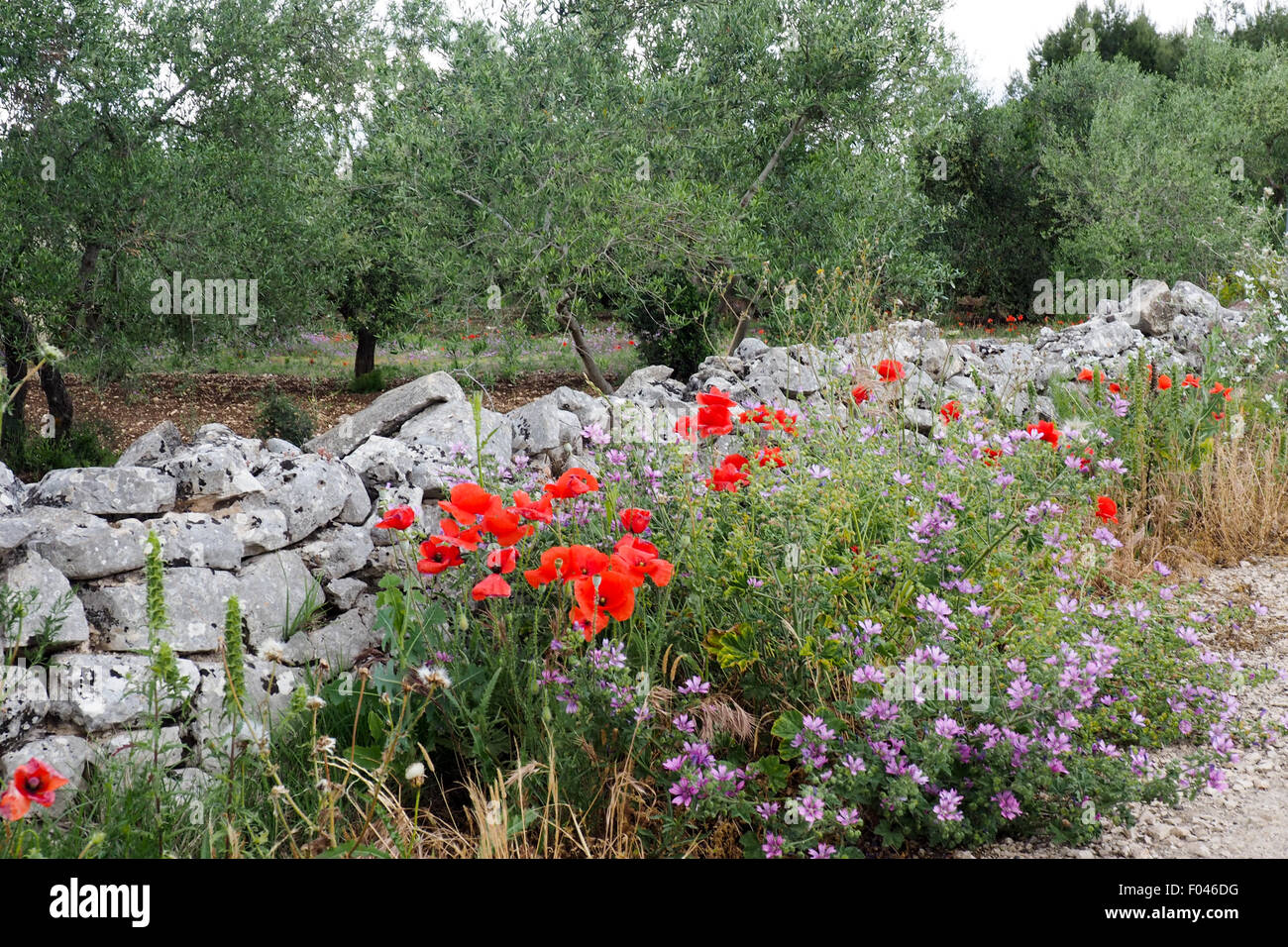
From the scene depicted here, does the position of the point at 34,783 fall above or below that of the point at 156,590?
below

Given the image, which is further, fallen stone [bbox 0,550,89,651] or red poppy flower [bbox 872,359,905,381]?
red poppy flower [bbox 872,359,905,381]

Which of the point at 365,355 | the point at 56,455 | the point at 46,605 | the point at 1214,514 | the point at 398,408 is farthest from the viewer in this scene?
the point at 365,355

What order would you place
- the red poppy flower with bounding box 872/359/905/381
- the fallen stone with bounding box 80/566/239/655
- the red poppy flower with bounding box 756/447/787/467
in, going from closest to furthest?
the fallen stone with bounding box 80/566/239/655 < the red poppy flower with bounding box 756/447/787/467 < the red poppy flower with bounding box 872/359/905/381

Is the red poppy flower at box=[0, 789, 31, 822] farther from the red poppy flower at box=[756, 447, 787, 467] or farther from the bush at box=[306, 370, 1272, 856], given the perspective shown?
the red poppy flower at box=[756, 447, 787, 467]

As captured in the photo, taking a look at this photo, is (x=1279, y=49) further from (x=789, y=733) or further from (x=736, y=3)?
(x=789, y=733)

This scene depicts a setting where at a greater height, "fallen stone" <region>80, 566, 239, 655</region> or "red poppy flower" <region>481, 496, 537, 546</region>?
"red poppy flower" <region>481, 496, 537, 546</region>

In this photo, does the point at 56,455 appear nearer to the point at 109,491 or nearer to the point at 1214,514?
the point at 109,491

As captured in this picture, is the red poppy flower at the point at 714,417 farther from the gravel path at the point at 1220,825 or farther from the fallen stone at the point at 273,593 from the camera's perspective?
the fallen stone at the point at 273,593

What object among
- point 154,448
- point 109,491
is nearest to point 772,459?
point 109,491

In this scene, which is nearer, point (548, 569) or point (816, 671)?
point (548, 569)

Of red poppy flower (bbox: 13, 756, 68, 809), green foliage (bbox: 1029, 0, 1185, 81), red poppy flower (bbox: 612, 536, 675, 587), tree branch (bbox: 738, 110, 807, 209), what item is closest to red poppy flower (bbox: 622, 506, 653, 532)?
red poppy flower (bbox: 612, 536, 675, 587)

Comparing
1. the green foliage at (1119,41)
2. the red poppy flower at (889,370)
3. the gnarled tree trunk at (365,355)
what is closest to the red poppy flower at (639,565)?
the red poppy flower at (889,370)
